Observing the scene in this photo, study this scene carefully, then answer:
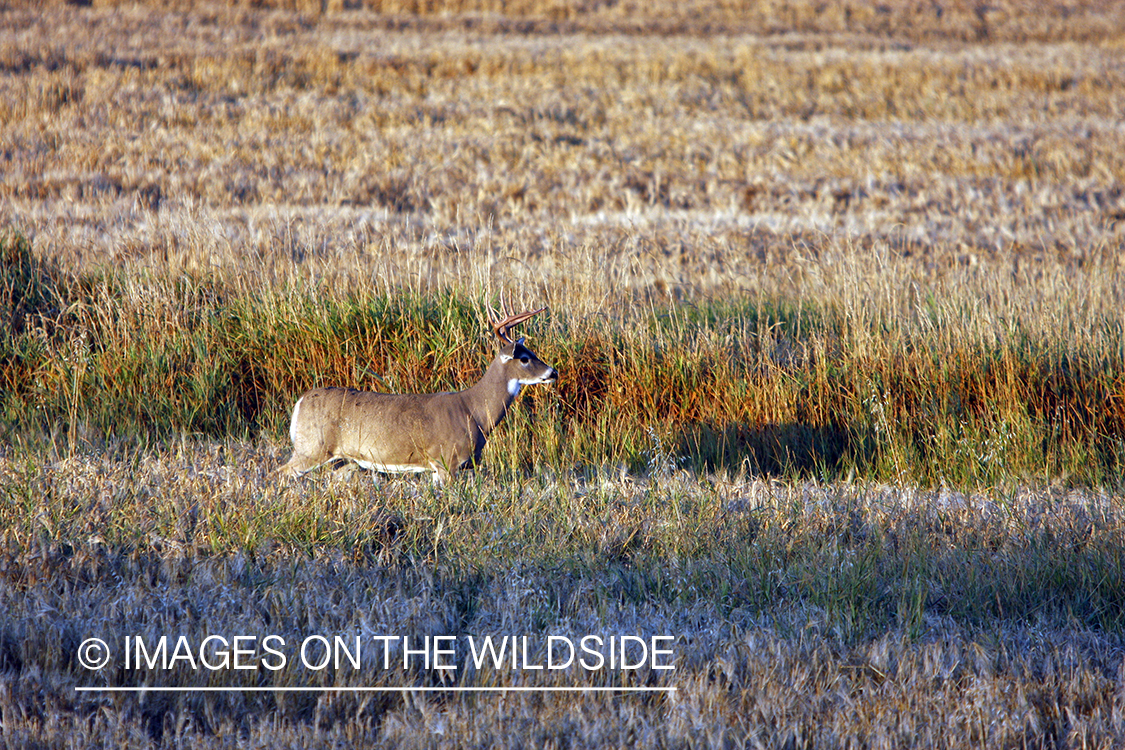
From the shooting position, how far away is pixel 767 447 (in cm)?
711

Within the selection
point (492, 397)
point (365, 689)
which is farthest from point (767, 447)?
point (365, 689)

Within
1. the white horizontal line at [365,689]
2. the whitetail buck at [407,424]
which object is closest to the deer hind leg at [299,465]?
the whitetail buck at [407,424]

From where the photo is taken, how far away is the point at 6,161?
614 inches

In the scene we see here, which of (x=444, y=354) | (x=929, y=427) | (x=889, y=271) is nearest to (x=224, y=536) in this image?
(x=444, y=354)

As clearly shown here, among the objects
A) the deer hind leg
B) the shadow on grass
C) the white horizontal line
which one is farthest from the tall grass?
the white horizontal line

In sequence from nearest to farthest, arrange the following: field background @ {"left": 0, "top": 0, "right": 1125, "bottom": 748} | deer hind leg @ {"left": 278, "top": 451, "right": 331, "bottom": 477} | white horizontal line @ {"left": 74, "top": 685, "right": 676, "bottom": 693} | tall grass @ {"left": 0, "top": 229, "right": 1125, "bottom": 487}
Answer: white horizontal line @ {"left": 74, "top": 685, "right": 676, "bottom": 693}, field background @ {"left": 0, "top": 0, "right": 1125, "bottom": 748}, deer hind leg @ {"left": 278, "top": 451, "right": 331, "bottom": 477}, tall grass @ {"left": 0, "top": 229, "right": 1125, "bottom": 487}

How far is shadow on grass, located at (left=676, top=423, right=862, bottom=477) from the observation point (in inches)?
272

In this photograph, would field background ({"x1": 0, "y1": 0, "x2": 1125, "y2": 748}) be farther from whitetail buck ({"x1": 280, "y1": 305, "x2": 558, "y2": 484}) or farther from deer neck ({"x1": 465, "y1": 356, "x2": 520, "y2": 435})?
deer neck ({"x1": 465, "y1": 356, "x2": 520, "y2": 435})

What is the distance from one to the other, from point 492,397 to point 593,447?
124cm

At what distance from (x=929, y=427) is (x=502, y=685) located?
451 cm

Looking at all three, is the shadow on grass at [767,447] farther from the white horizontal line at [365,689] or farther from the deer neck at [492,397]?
the white horizontal line at [365,689]

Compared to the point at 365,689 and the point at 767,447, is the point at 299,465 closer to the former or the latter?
the point at 365,689

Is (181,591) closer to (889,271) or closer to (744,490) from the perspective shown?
(744,490)

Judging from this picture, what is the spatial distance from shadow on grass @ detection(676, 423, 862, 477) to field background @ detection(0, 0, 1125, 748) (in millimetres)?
31
